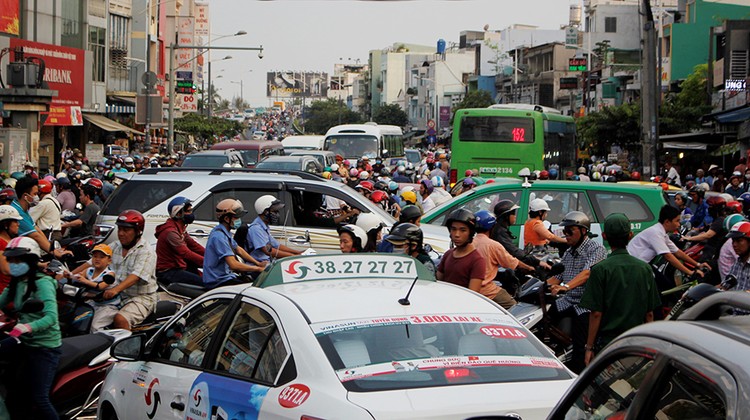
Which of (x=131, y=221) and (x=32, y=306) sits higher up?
(x=131, y=221)

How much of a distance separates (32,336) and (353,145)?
32319 millimetres

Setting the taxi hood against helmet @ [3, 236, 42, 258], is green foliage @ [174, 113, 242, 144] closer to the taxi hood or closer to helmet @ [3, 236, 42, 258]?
helmet @ [3, 236, 42, 258]

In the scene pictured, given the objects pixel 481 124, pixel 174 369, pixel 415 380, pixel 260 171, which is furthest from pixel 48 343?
pixel 481 124

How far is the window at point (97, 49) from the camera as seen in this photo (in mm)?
54156

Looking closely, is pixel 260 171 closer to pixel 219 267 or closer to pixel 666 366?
pixel 219 267

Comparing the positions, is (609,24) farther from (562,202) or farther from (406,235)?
(406,235)

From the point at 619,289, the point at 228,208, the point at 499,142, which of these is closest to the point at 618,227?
the point at 619,289

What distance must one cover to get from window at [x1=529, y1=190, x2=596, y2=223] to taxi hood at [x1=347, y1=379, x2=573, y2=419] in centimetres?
958

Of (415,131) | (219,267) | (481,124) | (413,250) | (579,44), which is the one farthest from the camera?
(415,131)

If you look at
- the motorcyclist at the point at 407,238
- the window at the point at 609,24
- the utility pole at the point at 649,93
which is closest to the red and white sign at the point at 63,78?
the utility pole at the point at 649,93

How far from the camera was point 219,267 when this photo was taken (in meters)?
10.2

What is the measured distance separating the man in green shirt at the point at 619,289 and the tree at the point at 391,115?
135845 millimetres

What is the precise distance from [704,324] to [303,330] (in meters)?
2.36

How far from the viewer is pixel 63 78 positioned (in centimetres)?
4403
